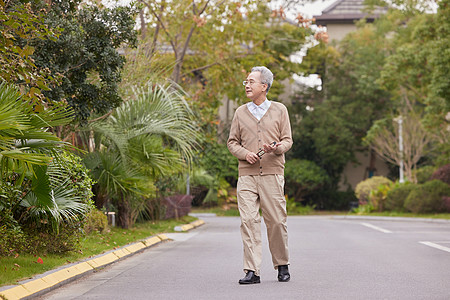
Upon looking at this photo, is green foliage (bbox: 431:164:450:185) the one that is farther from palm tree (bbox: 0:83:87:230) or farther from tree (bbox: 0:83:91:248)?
palm tree (bbox: 0:83:87:230)

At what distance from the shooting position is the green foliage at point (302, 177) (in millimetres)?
39750

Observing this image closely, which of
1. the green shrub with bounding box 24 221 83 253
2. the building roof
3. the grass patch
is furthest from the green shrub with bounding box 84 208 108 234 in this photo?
the building roof

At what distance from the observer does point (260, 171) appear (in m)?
7.62

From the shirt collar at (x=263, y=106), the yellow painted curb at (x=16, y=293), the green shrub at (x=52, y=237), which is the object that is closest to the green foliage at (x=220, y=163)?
the green shrub at (x=52, y=237)

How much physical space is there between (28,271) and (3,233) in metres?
0.88

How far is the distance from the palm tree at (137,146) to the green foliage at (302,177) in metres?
24.2

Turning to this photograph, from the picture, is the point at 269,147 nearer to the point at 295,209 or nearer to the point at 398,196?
the point at 398,196

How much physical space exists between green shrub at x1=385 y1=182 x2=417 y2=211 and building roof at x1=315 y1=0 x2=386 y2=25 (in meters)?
18.7

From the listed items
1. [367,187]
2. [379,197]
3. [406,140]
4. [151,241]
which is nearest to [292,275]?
[151,241]

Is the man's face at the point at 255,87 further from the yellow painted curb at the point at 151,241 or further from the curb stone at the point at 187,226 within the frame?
the curb stone at the point at 187,226

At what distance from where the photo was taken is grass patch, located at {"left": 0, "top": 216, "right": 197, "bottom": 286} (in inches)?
299

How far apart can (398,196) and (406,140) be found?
6373 millimetres

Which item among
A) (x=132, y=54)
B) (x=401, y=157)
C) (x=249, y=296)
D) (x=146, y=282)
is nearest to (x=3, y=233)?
(x=146, y=282)

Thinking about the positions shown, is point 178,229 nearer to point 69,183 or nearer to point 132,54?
point 132,54
